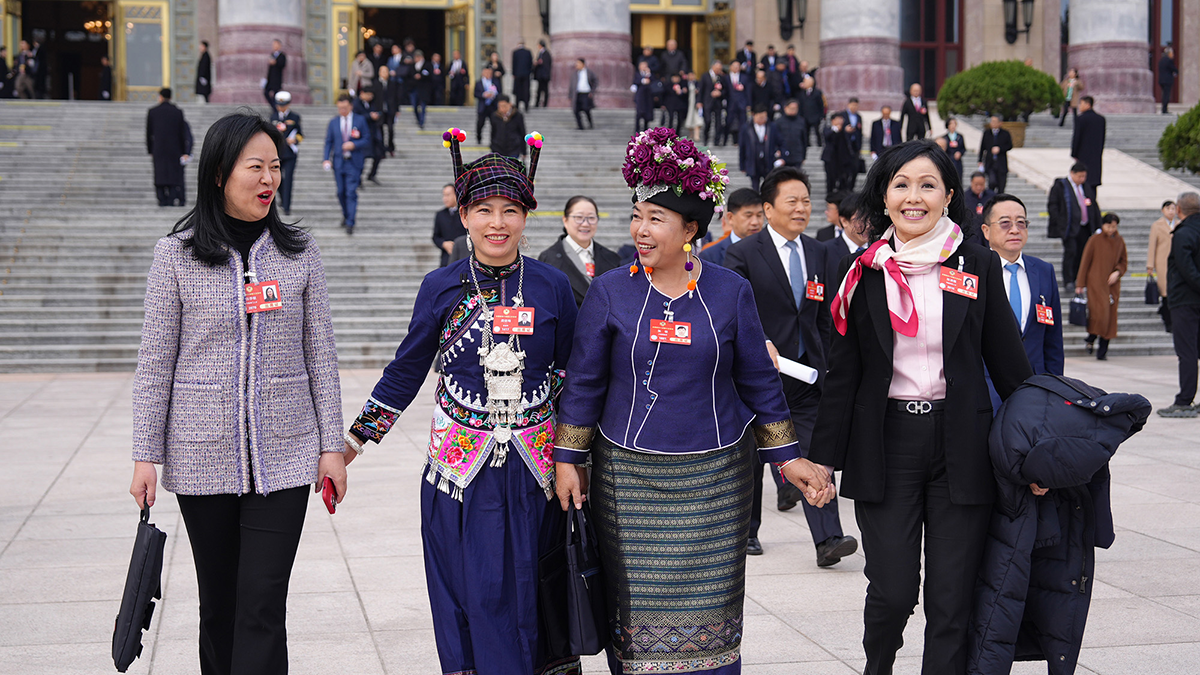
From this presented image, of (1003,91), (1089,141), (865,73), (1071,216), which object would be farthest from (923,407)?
(865,73)

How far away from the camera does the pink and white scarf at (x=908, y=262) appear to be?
3.97m

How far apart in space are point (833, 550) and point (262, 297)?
330 centimetres

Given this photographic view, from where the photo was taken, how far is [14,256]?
1573 cm

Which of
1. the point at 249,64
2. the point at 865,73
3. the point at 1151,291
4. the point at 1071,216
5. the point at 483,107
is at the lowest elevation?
the point at 1151,291

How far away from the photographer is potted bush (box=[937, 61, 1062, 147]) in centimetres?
2311

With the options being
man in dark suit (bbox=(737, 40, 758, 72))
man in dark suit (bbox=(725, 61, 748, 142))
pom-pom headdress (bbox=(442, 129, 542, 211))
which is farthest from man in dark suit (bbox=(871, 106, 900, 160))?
pom-pom headdress (bbox=(442, 129, 542, 211))

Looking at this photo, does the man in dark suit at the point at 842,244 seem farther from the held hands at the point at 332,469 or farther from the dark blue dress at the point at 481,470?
the held hands at the point at 332,469

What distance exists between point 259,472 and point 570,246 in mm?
3780

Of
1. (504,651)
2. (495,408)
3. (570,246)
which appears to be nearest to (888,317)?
(495,408)

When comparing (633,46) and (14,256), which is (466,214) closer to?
(14,256)

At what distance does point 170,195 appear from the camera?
1811 cm

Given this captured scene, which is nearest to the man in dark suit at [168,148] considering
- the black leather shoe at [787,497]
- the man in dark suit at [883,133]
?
the man in dark suit at [883,133]

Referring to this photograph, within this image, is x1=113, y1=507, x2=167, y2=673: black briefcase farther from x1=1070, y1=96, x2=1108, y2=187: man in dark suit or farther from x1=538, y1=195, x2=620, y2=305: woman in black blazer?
x1=1070, y1=96, x2=1108, y2=187: man in dark suit

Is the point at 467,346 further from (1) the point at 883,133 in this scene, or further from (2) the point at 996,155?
(1) the point at 883,133
